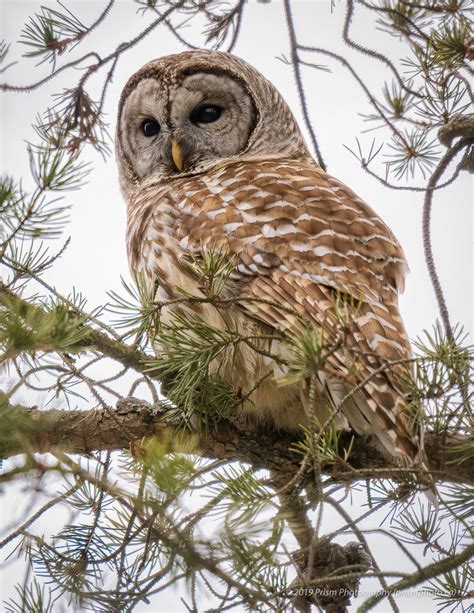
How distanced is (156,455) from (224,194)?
1659mm

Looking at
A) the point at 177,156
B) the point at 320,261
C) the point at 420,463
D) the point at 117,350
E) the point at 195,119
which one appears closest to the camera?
the point at 420,463

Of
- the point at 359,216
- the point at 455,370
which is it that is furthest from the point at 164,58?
the point at 455,370

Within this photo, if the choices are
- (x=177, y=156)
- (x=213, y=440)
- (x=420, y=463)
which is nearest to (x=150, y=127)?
(x=177, y=156)

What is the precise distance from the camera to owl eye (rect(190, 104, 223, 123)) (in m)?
3.76

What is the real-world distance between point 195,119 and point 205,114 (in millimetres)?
57

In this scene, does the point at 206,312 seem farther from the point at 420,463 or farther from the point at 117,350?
the point at 420,463

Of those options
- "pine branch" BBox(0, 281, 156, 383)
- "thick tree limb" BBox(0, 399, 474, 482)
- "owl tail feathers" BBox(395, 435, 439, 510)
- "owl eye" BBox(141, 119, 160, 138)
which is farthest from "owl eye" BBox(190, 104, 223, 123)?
"owl tail feathers" BBox(395, 435, 439, 510)

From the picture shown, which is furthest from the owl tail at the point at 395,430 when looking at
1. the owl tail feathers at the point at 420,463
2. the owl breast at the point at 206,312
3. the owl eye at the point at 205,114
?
the owl eye at the point at 205,114

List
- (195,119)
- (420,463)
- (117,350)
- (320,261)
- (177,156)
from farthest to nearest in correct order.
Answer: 1. (195,119)
2. (177,156)
3. (320,261)
4. (117,350)
5. (420,463)

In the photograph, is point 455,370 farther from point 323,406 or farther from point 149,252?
point 149,252

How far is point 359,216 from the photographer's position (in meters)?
2.86

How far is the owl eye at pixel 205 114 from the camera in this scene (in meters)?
3.76

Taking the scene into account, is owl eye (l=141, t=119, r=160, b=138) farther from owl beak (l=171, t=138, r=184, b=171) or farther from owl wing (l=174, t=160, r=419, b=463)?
owl wing (l=174, t=160, r=419, b=463)

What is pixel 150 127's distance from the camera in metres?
3.84
